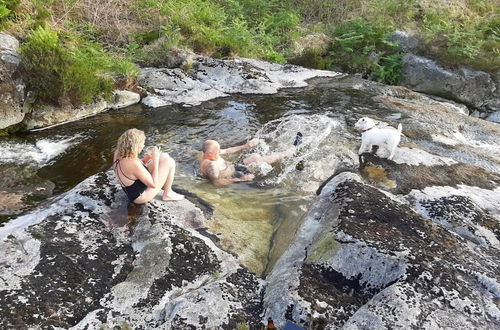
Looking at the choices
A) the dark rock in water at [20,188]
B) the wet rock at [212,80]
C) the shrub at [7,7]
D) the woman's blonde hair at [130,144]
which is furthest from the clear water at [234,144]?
the shrub at [7,7]

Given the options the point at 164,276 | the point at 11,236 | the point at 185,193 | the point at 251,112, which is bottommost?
the point at 251,112

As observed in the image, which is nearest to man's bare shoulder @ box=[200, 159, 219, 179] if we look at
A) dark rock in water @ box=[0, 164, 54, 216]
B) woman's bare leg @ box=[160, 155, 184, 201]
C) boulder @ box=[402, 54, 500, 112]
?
woman's bare leg @ box=[160, 155, 184, 201]

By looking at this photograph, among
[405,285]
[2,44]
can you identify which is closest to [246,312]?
[405,285]

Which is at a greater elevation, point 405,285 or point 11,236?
point 11,236

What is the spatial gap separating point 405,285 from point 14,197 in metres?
5.69

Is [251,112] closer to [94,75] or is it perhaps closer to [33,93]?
[94,75]

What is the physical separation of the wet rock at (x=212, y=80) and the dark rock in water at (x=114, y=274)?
20.7ft

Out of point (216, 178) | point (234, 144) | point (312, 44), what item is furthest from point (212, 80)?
point (216, 178)

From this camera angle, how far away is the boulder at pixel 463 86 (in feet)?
43.9

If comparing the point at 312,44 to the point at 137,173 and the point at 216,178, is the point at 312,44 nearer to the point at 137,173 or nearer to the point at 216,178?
the point at 216,178

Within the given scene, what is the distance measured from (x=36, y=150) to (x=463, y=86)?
12.5m

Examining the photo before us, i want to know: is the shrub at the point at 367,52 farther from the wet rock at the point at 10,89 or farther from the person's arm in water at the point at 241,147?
the wet rock at the point at 10,89

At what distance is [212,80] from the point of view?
12266mm

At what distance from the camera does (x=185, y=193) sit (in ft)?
21.6
